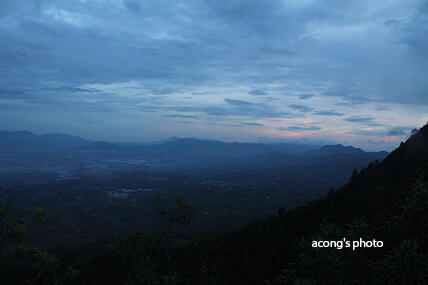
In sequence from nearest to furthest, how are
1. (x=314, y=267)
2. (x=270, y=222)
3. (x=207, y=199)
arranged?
1. (x=314, y=267)
2. (x=270, y=222)
3. (x=207, y=199)

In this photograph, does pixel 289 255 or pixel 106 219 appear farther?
pixel 106 219

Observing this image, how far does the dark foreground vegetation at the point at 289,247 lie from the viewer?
30.0 feet

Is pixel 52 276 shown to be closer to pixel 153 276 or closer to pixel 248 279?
pixel 153 276

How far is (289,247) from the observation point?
39469 mm

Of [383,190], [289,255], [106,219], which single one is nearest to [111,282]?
[289,255]

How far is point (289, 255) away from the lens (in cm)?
3672

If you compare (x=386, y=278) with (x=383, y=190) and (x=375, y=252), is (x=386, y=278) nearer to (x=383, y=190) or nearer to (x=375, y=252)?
(x=375, y=252)

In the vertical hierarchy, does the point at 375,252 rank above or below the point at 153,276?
above

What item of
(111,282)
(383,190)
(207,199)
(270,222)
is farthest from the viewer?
(207,199)

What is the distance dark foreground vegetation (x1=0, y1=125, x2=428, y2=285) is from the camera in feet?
30.0

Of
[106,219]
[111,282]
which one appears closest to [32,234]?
[106,219]

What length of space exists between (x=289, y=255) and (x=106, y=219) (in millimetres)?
119739

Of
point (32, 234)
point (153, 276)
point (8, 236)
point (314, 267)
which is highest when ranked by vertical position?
point (314, 267)

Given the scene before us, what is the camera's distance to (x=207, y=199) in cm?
17350
